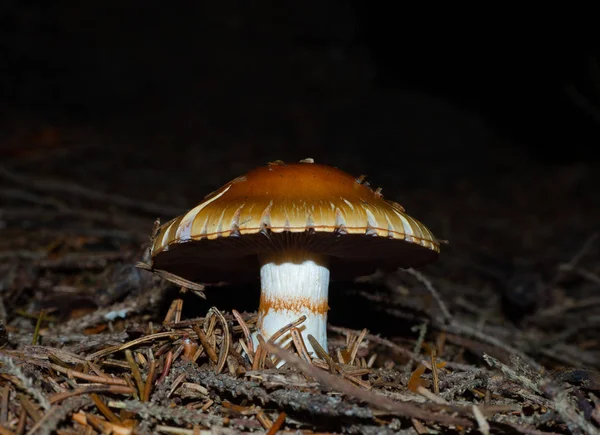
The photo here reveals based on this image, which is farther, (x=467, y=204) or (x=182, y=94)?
(x=182, y=94)

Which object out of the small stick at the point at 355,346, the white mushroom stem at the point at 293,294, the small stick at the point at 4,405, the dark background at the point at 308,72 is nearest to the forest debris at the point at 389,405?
the white mushroom stem at the point at 293,294

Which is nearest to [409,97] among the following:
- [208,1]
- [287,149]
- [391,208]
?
[287,149]

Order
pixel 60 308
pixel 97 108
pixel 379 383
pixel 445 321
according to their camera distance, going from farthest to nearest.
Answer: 1. pixel 97 108
2. pixel 445 321
3. pixel 60 308
4. pixel 379 383

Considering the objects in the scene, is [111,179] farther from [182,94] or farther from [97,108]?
[182,94]

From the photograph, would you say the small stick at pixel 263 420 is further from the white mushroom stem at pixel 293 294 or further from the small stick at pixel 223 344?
the white mushroom stem at pixel 293 294

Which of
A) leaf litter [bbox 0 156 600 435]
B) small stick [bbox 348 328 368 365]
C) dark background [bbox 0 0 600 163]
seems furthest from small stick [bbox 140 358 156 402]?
dark background [bbox 0 0 600 163]

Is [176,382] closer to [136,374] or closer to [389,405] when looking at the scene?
[136,374]

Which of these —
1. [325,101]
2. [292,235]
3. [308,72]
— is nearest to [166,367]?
[292,235]

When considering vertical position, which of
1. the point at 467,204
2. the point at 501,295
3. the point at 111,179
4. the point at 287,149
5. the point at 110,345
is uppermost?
the point at 287,149
